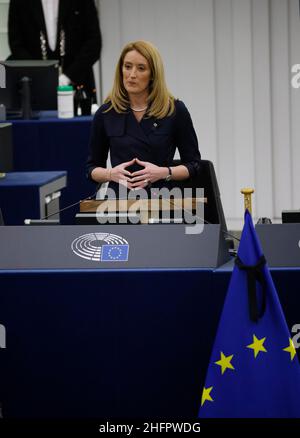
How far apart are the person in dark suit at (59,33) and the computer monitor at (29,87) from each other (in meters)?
0.56

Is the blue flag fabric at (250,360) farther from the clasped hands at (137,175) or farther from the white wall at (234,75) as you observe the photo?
the white wall at (234,75)

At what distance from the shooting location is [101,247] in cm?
287

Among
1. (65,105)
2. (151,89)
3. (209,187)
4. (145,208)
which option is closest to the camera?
(145,208)

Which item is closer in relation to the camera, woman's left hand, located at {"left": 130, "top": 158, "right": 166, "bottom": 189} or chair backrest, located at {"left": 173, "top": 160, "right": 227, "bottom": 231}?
woman's left hand, located at {"left": 130, "top": 158, "right": 166, "bottom": 189}

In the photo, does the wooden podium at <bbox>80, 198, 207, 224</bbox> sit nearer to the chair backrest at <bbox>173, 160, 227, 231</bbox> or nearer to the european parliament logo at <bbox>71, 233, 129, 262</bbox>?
the european parliament logo at <bbox>71, 233, 129, 262</bbox>

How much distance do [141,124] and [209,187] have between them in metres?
0.47

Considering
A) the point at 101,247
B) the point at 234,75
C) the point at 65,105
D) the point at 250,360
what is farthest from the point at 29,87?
the point at 250,360

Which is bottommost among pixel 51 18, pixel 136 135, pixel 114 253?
pixel 114 253

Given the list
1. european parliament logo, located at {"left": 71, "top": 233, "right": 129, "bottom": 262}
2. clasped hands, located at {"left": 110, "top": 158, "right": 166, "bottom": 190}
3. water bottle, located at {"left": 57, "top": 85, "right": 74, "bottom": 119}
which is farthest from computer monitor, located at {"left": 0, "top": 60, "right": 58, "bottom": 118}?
european parliament logo, located at {"left": 71, "top": 233, "right": 129, "bottom": 262}

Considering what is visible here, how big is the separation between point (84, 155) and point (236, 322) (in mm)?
3721

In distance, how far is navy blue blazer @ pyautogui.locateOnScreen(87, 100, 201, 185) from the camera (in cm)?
403

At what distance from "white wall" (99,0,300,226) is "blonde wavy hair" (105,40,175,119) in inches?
150

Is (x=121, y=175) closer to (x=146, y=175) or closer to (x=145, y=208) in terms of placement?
(x=146, y=175)

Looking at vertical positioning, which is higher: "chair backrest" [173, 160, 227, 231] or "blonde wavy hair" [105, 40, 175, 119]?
"blonde wavy hair" [105, 40, 175, 119]
